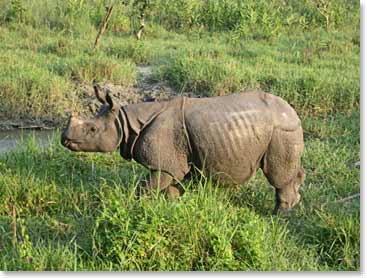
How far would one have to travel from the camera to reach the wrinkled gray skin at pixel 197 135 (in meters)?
5.04

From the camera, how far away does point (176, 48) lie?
1161 cm

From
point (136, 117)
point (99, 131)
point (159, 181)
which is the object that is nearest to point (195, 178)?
point (159, 181)

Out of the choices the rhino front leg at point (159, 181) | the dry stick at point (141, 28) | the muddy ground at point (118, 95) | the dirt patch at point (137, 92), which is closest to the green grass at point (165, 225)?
the rhino front leg at point (159, 181)

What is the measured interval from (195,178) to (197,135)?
1.43 ft

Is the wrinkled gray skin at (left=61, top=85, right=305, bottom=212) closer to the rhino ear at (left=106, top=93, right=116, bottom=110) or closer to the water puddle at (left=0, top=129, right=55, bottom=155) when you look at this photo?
the rhino ear at (left=106, top=93, right=116, bottom=110)

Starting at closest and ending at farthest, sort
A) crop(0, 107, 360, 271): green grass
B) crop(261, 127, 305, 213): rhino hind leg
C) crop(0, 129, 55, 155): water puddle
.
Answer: crop(0, 107, 360, 271): green grass, crop(261, 127, 305, 213): rhino hind leg, crop(0, 129, 55, 155): water puddle

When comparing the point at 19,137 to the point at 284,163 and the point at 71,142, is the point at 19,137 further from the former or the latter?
→ the point at 284,163

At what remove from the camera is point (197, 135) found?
503 cm

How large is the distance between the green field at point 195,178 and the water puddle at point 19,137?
0.24 m

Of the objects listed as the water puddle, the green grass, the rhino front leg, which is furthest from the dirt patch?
the rhino front leg

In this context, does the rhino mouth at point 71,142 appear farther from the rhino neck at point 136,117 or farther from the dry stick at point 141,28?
the dry stick at point 141,28

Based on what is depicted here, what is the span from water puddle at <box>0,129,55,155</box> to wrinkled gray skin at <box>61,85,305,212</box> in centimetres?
260

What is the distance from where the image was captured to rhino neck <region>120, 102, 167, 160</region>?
16.7 feet

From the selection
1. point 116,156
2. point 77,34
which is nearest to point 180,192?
point 116,156
